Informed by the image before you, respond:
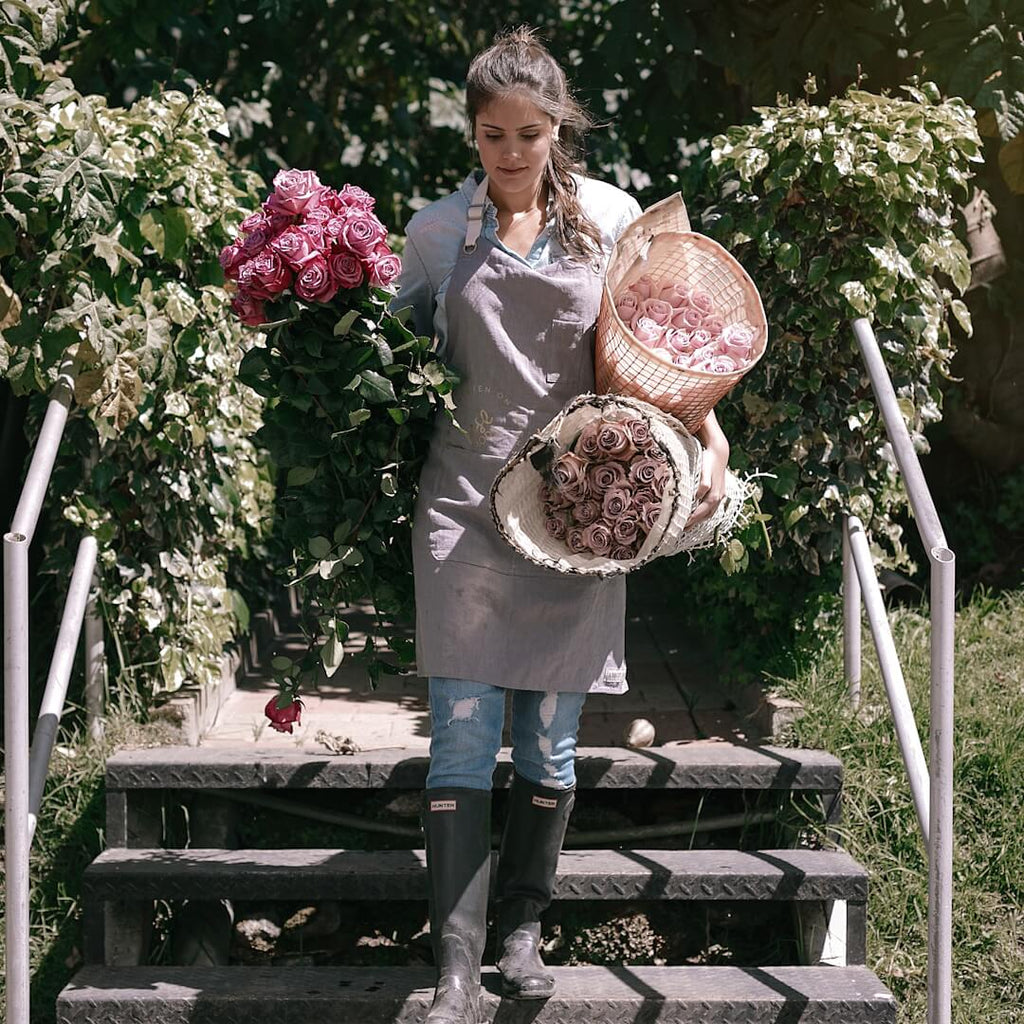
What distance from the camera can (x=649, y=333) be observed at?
274cm

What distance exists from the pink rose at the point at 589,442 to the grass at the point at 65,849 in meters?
1.77

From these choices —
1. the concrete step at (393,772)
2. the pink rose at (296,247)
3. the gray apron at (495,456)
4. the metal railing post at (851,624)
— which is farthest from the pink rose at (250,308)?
the metal railing post at (851,624)

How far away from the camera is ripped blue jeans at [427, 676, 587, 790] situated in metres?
2.90

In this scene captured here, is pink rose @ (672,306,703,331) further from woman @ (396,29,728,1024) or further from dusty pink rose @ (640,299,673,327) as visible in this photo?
woman @ (396,29,728,1024)

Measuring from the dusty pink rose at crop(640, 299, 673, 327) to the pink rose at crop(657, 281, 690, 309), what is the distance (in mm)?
38

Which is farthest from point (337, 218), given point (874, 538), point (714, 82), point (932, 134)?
point (714, 82)

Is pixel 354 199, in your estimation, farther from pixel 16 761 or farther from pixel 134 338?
pixel 16 761

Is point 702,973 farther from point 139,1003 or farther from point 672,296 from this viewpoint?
point 672,296

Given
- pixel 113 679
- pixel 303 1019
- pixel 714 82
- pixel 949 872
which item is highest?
pixel 714 82

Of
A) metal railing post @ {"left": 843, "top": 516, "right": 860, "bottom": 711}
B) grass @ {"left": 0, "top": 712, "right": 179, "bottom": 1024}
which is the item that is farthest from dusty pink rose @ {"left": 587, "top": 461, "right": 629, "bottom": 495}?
grass @ {"left": 0, "top": 712, "right": 179, "bottom": 1024}

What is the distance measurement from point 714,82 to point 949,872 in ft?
10.6

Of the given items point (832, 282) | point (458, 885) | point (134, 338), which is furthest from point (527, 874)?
point (832, 282)

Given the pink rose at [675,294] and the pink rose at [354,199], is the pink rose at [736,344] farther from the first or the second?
the pink rose at [354,199]

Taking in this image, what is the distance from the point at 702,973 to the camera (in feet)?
10.6
